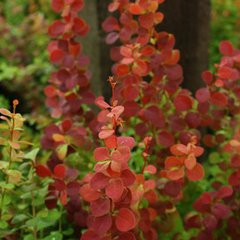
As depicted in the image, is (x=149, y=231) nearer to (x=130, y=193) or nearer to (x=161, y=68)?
(x=130, y=193)

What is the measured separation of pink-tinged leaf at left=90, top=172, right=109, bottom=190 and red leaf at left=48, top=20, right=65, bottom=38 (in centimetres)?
63

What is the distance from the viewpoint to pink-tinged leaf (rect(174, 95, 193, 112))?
149cm

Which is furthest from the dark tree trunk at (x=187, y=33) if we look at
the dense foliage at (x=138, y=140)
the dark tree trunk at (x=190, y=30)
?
the dense foliage at (x=138, y=140)

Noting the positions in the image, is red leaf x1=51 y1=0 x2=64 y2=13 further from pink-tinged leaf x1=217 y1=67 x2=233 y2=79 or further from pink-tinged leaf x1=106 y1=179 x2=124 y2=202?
pink-tinged leaf x1=106 y1=179 x2=124 y2=202

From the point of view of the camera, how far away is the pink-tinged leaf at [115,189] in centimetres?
107

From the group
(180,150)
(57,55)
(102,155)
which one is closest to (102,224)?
(102,155)

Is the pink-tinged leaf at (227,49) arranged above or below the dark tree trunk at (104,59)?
above

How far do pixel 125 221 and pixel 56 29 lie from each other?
705 millimetres

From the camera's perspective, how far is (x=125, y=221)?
44.3 inches

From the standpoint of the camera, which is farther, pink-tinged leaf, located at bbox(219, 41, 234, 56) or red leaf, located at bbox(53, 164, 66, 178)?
pink-tinged leaf, located at bbox(219, 41, 234, 56)

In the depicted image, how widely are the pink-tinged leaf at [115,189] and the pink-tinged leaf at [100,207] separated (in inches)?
2.2

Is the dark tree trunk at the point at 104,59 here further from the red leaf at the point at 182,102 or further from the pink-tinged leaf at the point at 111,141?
the pink-tinged leaf at the point at 111,141

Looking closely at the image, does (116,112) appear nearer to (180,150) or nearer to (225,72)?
(180,150)

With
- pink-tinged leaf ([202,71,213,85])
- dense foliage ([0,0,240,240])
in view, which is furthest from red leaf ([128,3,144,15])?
pink-tinged leaf ([202,71,213,85])
